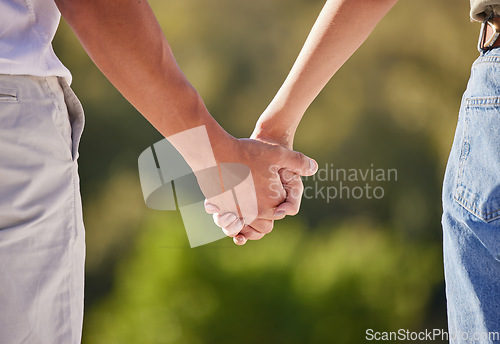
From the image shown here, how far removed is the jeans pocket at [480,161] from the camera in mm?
939

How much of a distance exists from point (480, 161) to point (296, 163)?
75cm

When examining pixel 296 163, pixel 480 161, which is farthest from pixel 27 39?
pixel 296 163

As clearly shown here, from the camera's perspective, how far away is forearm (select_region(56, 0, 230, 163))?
1.12 meters

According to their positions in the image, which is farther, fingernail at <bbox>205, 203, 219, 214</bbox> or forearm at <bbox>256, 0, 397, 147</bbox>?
fingernail at <bbox>205, 203, 219, 214</bbox>

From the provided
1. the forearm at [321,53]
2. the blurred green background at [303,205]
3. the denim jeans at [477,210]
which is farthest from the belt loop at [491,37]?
the blurred green background at [303,205]

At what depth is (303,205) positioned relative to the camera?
14.8 ft

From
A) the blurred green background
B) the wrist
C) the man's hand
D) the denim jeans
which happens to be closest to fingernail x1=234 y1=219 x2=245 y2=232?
the man's hand

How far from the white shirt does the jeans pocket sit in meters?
0.71

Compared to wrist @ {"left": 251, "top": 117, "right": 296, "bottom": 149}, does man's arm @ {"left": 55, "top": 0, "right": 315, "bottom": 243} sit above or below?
above

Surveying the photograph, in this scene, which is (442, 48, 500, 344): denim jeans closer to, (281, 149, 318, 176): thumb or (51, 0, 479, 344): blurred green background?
(281, 149, 318, 176): thumb

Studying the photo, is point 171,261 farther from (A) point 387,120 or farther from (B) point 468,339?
(B) point 468,339

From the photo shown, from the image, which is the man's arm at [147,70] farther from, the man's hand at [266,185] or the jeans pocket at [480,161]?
the jeans pocket at [480,161]

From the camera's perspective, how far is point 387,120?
4637 mm

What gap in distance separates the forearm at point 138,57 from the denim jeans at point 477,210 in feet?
1.97
